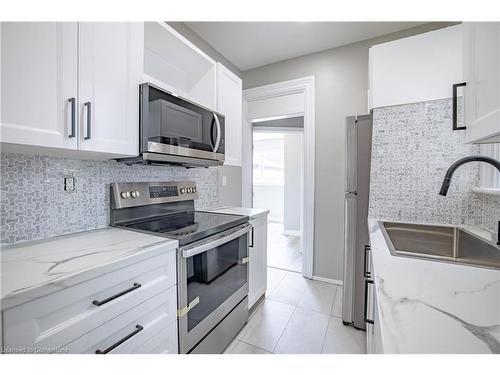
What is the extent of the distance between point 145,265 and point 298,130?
3.28 m

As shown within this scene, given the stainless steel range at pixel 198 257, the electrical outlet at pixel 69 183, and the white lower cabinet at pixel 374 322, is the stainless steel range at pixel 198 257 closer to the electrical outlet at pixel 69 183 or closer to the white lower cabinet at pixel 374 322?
the electrical outlet at pixel 69 183

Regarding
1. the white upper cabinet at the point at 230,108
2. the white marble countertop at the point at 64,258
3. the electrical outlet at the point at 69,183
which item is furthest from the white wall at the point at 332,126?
the electrical outlet at the point at 69,183

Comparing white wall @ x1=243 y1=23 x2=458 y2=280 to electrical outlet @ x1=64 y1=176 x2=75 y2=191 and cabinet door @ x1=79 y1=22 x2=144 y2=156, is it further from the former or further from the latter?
electrical outlet @ x1=64 y1=176 x2=75 y2=191

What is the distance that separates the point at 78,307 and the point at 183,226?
2.31 ft

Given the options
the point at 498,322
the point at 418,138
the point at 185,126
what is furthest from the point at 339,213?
the point at 498,322

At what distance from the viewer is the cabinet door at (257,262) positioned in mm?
1897

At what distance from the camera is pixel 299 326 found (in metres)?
1.78

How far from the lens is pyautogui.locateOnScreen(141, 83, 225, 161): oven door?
49.6 inches

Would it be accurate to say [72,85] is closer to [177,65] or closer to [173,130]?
[173,130]

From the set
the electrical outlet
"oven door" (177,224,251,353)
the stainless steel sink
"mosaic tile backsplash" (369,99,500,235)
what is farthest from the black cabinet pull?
"mosaic tile backsplash" (369,99,500,235)

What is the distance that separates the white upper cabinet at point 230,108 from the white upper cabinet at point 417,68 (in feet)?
3.80

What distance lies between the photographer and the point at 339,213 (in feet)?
7.99

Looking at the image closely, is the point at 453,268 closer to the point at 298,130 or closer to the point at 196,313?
the point at 196,313

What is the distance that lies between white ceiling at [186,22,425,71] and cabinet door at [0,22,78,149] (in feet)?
4.79
